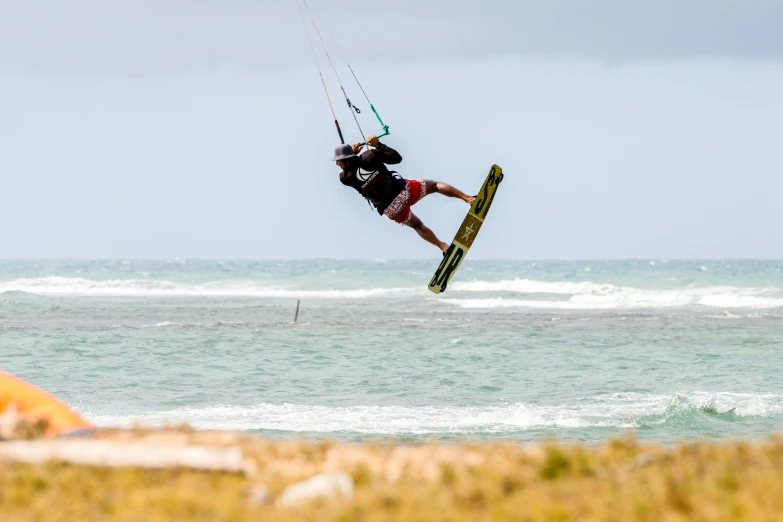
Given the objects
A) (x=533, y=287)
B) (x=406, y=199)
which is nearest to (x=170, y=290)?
(x=533, y=287)

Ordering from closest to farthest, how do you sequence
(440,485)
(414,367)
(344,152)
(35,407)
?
1. (440,485)
2. (35,407)
3. (344,152)
4. (414,367)

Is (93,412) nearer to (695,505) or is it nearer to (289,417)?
(289,417)

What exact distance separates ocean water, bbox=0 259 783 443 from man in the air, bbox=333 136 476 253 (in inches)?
127

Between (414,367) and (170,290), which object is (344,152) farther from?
(170,290)

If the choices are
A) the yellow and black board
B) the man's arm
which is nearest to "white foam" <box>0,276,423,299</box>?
the yellow and black board

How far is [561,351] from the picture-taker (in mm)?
23672

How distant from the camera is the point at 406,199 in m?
13.7

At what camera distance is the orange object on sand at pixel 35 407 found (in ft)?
25.4

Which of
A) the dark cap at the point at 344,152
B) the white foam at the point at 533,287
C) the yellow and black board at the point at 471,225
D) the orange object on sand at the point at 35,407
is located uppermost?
the dark cap at the point at 344,152

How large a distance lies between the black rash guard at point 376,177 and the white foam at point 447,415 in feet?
11.1

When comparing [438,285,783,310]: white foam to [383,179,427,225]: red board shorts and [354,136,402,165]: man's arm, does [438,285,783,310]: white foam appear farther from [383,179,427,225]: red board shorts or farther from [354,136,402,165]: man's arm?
[354,136,402,165]: man's arm

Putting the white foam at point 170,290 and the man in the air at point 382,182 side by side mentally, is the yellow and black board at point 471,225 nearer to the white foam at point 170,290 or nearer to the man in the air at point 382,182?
the man in the air at point 382,182

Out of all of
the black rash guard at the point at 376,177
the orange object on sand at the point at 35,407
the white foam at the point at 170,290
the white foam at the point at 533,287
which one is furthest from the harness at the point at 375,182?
the white foam at the point at 533,287

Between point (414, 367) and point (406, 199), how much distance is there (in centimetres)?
785
